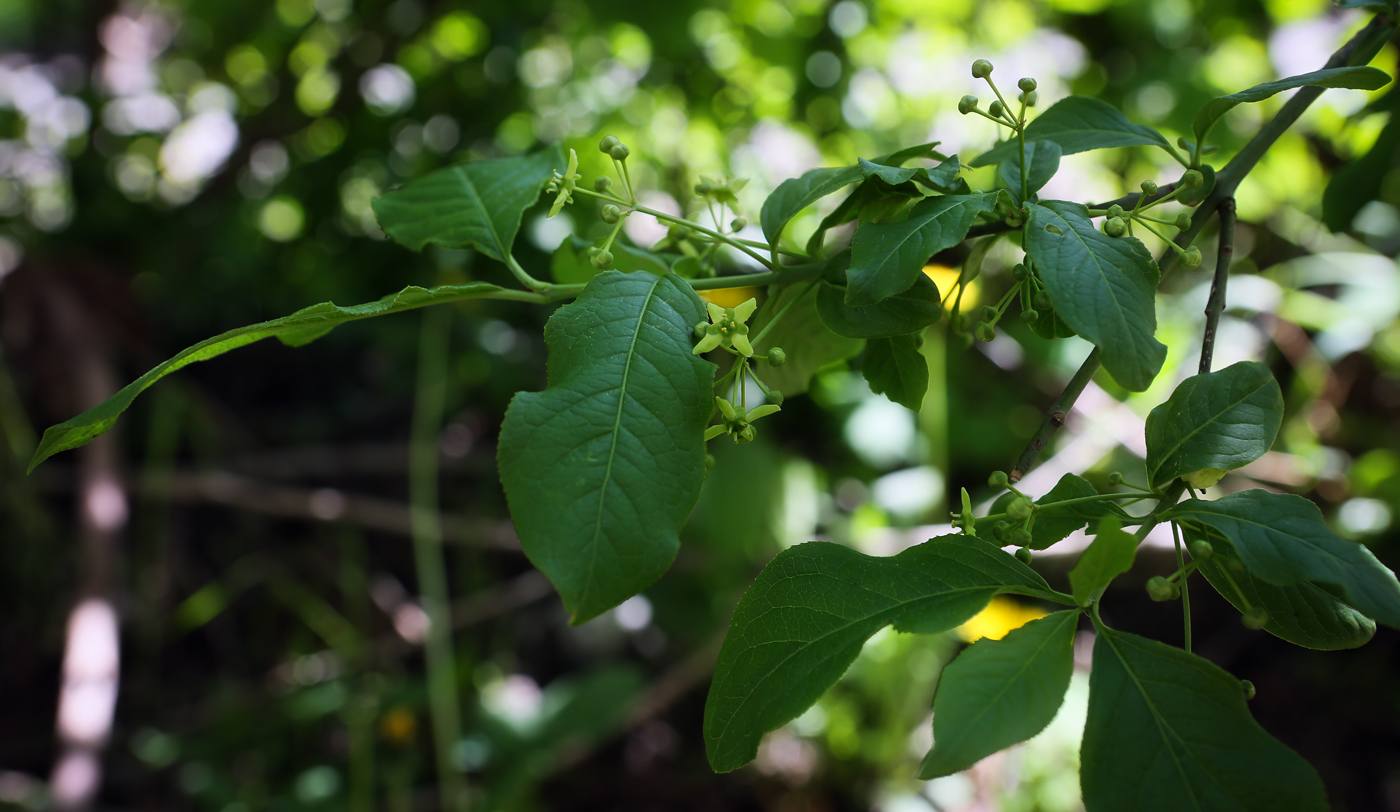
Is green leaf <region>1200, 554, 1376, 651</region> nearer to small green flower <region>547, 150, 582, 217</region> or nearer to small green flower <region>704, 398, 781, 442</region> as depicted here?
small green flower <region>704, 398, 781, 442</region>

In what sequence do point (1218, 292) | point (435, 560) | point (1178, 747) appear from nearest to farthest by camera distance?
point (1178, 747) → point (1218, 292) → point (435, 560)

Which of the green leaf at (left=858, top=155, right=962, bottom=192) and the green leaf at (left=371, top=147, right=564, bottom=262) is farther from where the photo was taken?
the green leaf at (left=371, top=147, right=564, bottom=262)

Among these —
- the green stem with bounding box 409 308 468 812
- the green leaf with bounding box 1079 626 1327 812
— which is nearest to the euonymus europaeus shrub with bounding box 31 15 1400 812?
the green leaf with bounding box 1079 626 1327 812

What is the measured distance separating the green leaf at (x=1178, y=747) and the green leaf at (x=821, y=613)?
0.05 meters

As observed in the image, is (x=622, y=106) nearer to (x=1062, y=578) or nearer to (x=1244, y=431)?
(x=1062, y=578)

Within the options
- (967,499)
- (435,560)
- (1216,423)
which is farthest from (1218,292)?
(435,560)

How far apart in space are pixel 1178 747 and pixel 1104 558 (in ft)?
0.27

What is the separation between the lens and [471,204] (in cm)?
53

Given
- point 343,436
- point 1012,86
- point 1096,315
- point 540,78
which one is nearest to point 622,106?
point 540,78

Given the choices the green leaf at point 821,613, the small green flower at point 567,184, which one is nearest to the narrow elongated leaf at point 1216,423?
the green leaf at point 821,613

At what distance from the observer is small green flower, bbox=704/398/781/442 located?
15.5 inches

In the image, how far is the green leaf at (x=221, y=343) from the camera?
37cm

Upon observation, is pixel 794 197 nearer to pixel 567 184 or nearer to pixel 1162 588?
pixel 567 184

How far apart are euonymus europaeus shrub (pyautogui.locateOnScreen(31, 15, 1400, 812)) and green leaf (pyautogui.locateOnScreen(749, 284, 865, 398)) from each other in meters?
0.07
